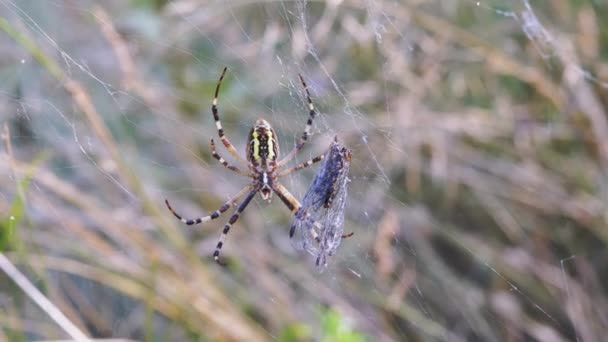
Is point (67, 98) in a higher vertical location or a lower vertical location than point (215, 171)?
higher

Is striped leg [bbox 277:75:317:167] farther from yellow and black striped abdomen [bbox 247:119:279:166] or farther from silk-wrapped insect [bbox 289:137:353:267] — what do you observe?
silk-wrapped insect [bbox 289:137:353:267]

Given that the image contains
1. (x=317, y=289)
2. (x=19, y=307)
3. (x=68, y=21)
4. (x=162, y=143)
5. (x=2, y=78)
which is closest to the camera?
(x=19, y=307)

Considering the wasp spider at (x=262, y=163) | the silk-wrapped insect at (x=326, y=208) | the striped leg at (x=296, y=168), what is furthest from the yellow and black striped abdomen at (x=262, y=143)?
the silk-wrapped insect at (x=326, y=208)

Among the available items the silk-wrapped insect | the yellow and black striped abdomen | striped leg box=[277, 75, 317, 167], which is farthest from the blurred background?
the silk-wrapped insect

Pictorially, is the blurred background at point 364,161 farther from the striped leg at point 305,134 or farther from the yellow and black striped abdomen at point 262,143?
the yellow and black striped abdomen at point 262,143

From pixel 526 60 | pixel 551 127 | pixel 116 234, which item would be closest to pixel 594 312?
pixel 551 127

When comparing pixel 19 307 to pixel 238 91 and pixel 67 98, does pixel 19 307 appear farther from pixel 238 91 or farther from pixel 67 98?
pixel 238 91

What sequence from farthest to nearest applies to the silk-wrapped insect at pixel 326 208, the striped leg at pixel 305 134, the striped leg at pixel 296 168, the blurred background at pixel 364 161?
the blurred background at pixel 364 161 → the striped leg at pixel 296 168 → the striped leg at pixel 305 134 → the silk-wrapped insect at pixel 326 208
